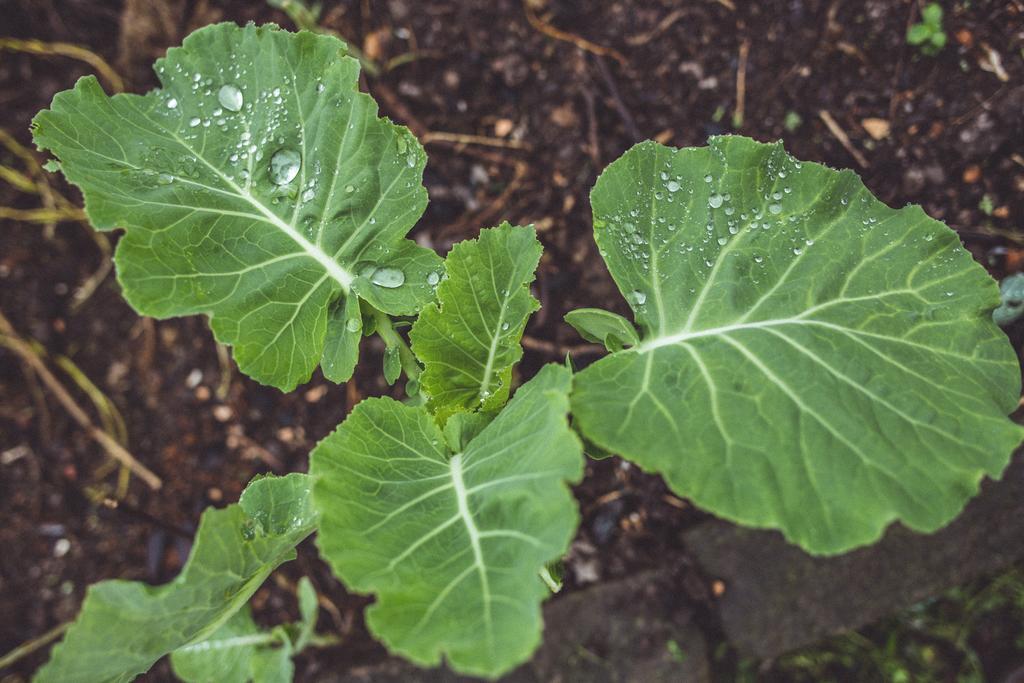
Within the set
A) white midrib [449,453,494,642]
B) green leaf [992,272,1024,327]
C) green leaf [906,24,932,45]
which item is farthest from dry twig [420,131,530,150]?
green leaf [992,272,1024,327]

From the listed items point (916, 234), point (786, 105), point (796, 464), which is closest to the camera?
point (796, 464)

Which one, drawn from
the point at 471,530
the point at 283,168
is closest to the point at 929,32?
the point at 283,168

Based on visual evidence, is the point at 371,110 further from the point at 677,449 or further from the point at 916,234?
the point at 916,234

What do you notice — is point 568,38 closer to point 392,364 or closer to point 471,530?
point 392,364

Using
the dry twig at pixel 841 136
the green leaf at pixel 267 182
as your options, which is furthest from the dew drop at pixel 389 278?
the dry twig at pixel 841 136

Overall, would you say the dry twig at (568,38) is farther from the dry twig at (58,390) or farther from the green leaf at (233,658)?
the dry twig at (58,390)

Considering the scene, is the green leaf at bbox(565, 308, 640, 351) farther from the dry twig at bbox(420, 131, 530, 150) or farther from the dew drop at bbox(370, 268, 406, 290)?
the dry twig at bbox(420, 131, 530, 150)

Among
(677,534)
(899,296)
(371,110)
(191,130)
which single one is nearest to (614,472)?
(677,534)

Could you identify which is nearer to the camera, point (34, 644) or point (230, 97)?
point (230, 97)
